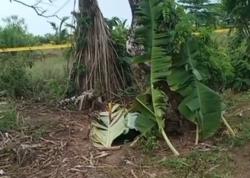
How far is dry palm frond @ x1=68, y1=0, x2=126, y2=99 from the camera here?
7145 millimetres

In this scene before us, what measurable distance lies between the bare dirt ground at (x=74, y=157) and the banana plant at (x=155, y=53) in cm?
42

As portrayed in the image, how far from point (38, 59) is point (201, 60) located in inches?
165

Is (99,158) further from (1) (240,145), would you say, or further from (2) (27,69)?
(2) (27,69)

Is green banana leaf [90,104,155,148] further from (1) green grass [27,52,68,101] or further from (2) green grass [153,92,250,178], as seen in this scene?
(1) green grass [27,52,68,101]

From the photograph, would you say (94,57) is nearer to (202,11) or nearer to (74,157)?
(202,11)

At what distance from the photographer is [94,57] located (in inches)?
283

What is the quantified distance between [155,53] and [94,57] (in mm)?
1741

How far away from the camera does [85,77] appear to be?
7.20 m

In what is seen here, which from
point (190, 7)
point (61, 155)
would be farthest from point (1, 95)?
point (190, 7)

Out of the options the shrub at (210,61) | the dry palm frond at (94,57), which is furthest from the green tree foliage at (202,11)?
the dry palm frond at (94,57)

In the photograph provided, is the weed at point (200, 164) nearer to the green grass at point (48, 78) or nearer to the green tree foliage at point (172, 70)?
the green tree foliage at point (172, 70)

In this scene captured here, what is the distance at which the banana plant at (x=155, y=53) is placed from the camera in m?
5.54

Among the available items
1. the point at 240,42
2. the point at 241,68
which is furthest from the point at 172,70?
the point at 240,42

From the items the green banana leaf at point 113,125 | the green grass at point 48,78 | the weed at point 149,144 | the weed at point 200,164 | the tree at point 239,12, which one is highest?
the tree at point 239,12
